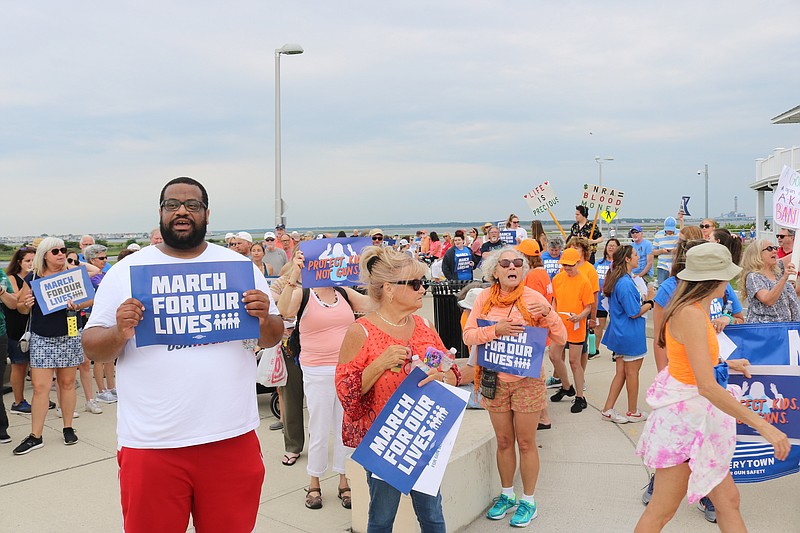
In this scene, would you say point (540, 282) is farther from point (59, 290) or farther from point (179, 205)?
point (59, 290)

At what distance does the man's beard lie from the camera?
284 centimetres

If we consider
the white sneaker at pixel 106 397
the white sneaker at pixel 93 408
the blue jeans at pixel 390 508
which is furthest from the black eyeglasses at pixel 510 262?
the white sneaker at pixel 106 397

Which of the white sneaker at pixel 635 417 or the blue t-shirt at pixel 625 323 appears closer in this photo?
the blue t-shirt at pixel 625 323

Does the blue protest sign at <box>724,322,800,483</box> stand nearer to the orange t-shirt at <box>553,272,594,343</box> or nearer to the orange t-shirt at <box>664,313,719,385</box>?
the orange t-shirt at <box>664,313,719,385</box>

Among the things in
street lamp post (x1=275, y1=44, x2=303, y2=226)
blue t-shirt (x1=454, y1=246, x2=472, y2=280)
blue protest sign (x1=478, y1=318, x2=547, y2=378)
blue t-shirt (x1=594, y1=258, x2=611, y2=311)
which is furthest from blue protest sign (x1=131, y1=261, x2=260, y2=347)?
street lamp post (x1=275, y1=44, x2=303, y2=226)

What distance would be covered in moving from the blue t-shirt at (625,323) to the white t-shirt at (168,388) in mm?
4485

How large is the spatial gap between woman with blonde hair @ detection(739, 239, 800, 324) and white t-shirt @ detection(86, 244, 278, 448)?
4.65 m

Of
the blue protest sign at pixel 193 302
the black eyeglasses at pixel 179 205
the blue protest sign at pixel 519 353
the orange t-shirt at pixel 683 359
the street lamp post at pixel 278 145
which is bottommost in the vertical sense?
the blue protest sign at pixel 519 353

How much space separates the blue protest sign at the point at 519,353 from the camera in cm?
431

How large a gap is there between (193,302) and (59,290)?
4155mm

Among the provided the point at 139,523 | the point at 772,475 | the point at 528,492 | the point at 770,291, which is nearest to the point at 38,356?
the point at 139,523

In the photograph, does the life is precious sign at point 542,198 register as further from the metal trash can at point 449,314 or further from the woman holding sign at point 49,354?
the woman holding sign at point 49,354

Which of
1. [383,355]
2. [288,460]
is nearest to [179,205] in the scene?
[383,355]

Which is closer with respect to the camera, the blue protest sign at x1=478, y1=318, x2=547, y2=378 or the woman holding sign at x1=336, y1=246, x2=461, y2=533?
the woman holding sign at x1=336, y1=246, x2=461, y2=533
